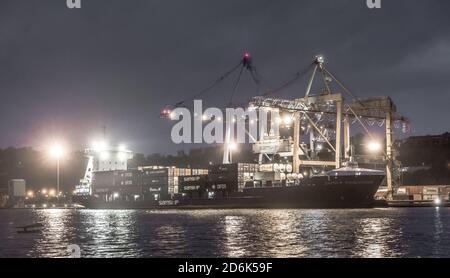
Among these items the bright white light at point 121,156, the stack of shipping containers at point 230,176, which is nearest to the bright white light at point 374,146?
the stack of shipping containers at point 230,176

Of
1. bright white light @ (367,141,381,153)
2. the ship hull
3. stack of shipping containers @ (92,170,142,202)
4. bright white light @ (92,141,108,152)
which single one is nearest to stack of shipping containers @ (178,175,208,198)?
the ship hull

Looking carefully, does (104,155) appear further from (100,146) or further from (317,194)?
(317,194)

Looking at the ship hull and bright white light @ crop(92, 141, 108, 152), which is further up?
bright white light @ crop(92, 141, 108, 152)

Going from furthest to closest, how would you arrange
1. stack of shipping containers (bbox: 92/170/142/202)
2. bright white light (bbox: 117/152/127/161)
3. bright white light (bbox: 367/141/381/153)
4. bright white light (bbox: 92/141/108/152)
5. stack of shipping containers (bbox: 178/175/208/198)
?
bright white light (bbox: 117/152/127/161) < bright white light (bbox: 92/141/108/152) < stack of shipping containers (bbox: 92/170/142/202) < stack of shipping containers (bbox: 178/175/208/198) < bright white light (bbox: 367/141/381/153)

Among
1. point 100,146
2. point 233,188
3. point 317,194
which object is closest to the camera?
point 317,194

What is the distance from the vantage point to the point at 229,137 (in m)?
107

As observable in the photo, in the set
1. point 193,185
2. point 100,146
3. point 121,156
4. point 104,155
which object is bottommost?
point 193,185

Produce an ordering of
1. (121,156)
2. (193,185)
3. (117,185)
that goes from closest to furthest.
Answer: (193,185) < (117,185) < (121,156)

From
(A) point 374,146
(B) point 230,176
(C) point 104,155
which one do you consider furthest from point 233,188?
(C) point 104,155

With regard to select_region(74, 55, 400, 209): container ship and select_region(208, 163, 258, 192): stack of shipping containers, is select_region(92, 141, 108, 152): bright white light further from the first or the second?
select_region(208, 163, 258, 192): stack of shipping containers

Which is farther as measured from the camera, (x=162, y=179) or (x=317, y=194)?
(x=162, y=179)

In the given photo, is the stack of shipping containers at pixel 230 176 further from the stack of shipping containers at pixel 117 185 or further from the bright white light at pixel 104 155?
the bright white light at pixel 104 155

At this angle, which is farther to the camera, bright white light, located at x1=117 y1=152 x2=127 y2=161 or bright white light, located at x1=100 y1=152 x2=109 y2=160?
bright white light, located at x1=117 y1=152 x2=127 y2=161
